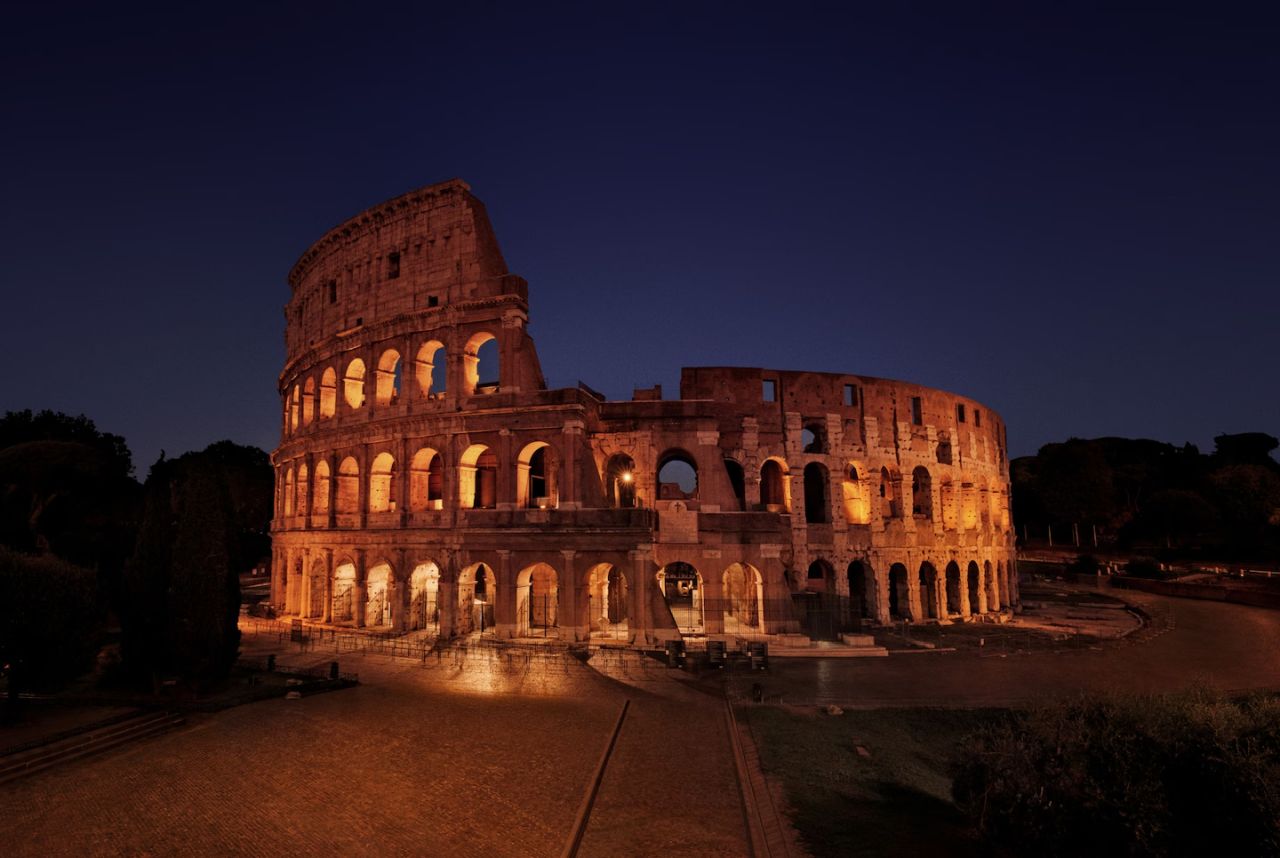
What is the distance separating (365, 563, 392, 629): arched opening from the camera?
28.4m

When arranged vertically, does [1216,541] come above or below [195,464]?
below

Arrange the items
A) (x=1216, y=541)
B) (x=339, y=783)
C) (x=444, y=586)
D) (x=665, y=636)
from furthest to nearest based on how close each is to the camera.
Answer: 1. (x=1216, y=541)
2. (x=444, y=586)
3. (x=665, y=636)
4. (x=339, y=783)

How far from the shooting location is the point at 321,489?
106 ft

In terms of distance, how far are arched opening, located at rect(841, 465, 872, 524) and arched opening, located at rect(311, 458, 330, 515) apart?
2657cm

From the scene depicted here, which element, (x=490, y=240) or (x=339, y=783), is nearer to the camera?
(x=339, y=783)

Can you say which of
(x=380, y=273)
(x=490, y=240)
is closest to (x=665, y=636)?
(x=490, y=240)

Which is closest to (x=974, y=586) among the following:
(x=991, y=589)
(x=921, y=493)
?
(x=991, y=589)

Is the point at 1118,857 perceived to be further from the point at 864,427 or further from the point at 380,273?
the point at 380,273

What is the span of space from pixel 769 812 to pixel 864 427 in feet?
81.5

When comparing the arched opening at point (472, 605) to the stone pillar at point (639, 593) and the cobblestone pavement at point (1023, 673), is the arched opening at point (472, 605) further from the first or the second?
the cobblestone pavement at point (1023, 673)

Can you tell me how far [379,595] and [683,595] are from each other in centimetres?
1856

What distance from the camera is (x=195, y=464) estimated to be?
18281 mm

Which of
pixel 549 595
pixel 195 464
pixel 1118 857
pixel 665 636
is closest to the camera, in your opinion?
pixel 1118 857

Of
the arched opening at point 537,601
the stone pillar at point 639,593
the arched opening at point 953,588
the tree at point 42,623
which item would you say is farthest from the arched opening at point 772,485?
the tree at point 42,623
